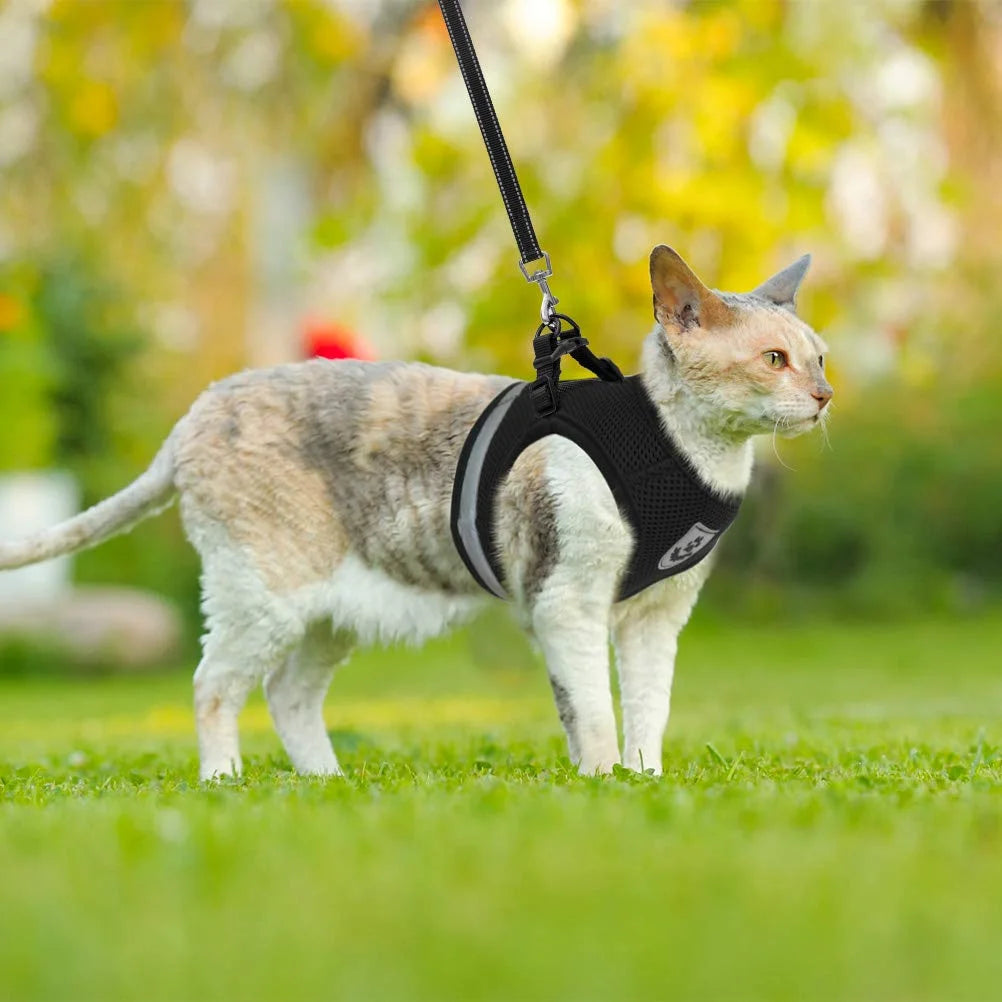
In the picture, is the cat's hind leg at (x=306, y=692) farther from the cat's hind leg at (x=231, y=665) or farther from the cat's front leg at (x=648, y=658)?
the cat's front leg at (x=648, y=658)

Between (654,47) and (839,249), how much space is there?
8.48ft

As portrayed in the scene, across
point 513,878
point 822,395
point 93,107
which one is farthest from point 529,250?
point 93,107

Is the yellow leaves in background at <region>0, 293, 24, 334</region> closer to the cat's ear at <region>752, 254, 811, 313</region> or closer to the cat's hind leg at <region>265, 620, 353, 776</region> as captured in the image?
the cat's hind leg at <region>265, 620, 353, 776</region>

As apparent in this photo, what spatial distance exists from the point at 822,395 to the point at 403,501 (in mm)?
1275

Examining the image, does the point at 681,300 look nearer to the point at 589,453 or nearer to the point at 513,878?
the point at 589,453

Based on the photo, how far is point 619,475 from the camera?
3.98 meters

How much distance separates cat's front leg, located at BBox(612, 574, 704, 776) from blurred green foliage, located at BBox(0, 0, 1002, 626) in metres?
6.85

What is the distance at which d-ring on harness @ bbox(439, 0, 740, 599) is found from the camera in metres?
4.00

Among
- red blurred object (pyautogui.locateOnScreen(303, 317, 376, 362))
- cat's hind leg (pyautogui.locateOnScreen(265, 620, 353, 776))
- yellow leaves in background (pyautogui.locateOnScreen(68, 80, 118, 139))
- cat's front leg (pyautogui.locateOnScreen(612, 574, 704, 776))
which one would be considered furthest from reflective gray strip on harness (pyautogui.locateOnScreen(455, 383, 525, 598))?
yellow leaves in background (pyautogui.locateOnScreen(68, 80, 118, 139))

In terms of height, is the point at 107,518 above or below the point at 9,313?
below

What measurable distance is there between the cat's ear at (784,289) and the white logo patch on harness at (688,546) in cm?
74

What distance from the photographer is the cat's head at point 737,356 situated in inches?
157

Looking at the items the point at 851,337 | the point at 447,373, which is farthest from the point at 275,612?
the point at 851,337

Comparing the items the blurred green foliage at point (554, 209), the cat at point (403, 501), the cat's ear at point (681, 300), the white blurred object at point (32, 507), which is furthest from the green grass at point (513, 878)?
the white blurred object at point (32, 507)
